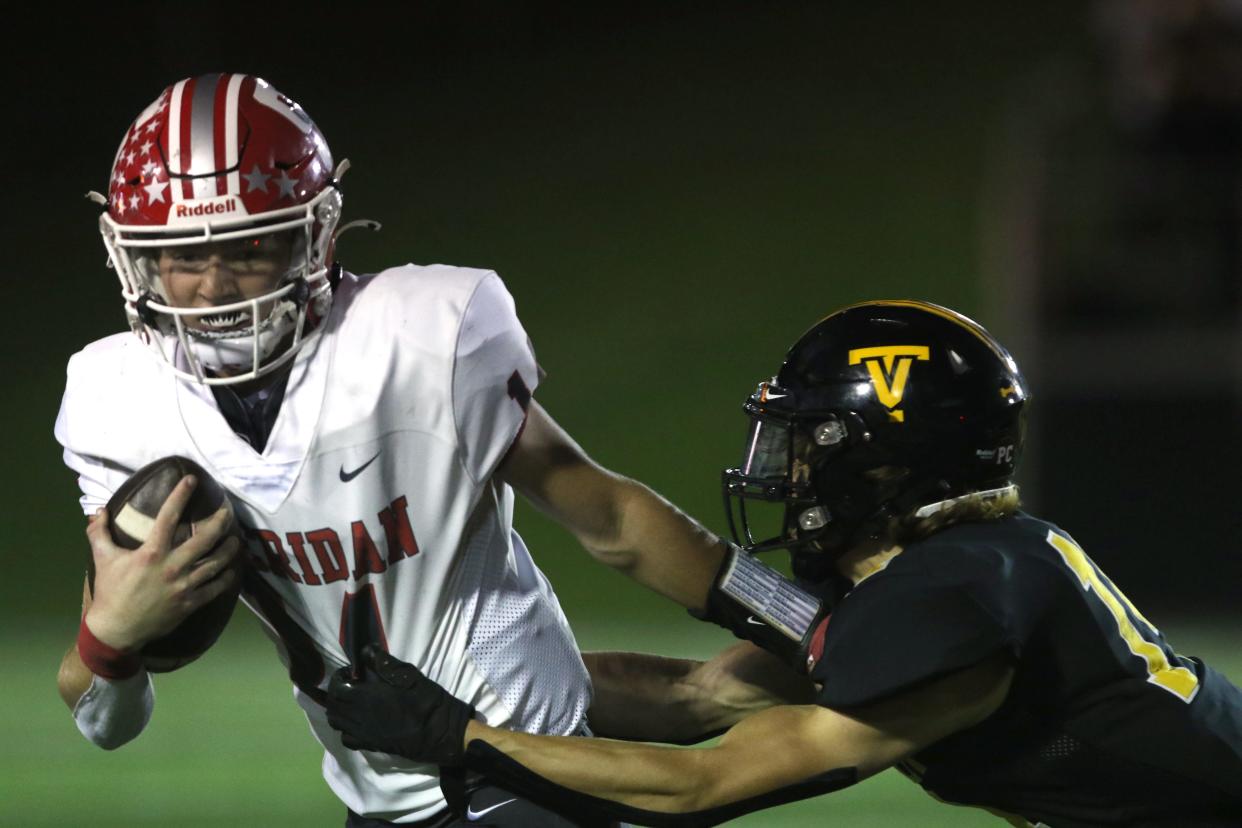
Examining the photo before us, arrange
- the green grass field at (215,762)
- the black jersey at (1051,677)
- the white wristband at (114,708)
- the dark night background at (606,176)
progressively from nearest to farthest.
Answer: the black jersey at (1051,677)
the white wristband at (114,708)
the green grass field at (215,762)
the dark night background at (606,176)

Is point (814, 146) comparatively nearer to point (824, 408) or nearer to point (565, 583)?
point (565, 583)

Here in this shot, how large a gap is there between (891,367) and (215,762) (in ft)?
11.2

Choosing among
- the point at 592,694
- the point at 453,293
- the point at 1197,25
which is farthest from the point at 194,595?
the point at 1197,25

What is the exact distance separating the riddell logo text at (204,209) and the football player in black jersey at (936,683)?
712 mm

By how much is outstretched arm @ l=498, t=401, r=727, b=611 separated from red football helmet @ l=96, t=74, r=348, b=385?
401 mm

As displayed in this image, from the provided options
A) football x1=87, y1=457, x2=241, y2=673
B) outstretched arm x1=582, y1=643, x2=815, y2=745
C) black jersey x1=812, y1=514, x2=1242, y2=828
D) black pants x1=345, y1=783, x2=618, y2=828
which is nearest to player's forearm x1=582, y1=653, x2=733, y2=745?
outstretched arm x1=582, y1=643, x2=815, y2=745

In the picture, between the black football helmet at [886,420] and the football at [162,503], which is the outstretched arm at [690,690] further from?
the football at [162,503]

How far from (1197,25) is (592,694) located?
22.1 feet

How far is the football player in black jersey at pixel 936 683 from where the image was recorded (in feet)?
7.83

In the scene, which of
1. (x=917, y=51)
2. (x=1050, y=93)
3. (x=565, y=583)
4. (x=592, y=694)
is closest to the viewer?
(x=592, y=694)

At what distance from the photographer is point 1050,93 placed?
9164 mm

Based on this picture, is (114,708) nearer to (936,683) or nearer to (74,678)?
(74,678)

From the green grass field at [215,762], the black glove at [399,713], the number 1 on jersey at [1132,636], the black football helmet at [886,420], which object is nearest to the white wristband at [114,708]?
the black glove at [399,713]

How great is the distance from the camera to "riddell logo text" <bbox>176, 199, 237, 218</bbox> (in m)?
2.47
